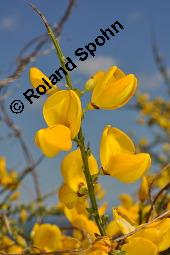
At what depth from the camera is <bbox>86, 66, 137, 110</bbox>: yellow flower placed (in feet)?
1.83

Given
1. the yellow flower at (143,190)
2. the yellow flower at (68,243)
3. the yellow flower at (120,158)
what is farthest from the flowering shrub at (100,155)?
the yellow flower at (68,243)

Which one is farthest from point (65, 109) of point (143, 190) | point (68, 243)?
point (68, 243)

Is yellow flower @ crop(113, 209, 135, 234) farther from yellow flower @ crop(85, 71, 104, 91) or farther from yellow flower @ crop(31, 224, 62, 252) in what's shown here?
yellow flower @ crop(31, 224, 62, 252)

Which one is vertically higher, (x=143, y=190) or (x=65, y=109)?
(x=65, y=109)

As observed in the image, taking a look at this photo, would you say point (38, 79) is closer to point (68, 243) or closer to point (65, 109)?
point (65, 109)

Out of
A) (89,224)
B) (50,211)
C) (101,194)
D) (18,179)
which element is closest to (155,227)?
(89,224)

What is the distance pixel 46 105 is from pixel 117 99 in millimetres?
71

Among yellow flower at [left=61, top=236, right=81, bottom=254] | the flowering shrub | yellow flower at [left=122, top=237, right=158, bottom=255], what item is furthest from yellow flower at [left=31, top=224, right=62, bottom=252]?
yellow flower at [left=122, top=237, right=158, bottom=255]

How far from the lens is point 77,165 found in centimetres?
60

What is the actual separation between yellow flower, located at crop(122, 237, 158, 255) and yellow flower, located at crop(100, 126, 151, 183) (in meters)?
0.06

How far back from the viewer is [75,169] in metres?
0.60

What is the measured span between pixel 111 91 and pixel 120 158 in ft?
0.21

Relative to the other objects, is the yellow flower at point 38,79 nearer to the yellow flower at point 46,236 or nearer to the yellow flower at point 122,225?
the yellow flower at point 122,225

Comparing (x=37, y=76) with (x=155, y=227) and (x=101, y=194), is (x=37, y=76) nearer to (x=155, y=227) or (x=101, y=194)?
(x=155, y=227)
